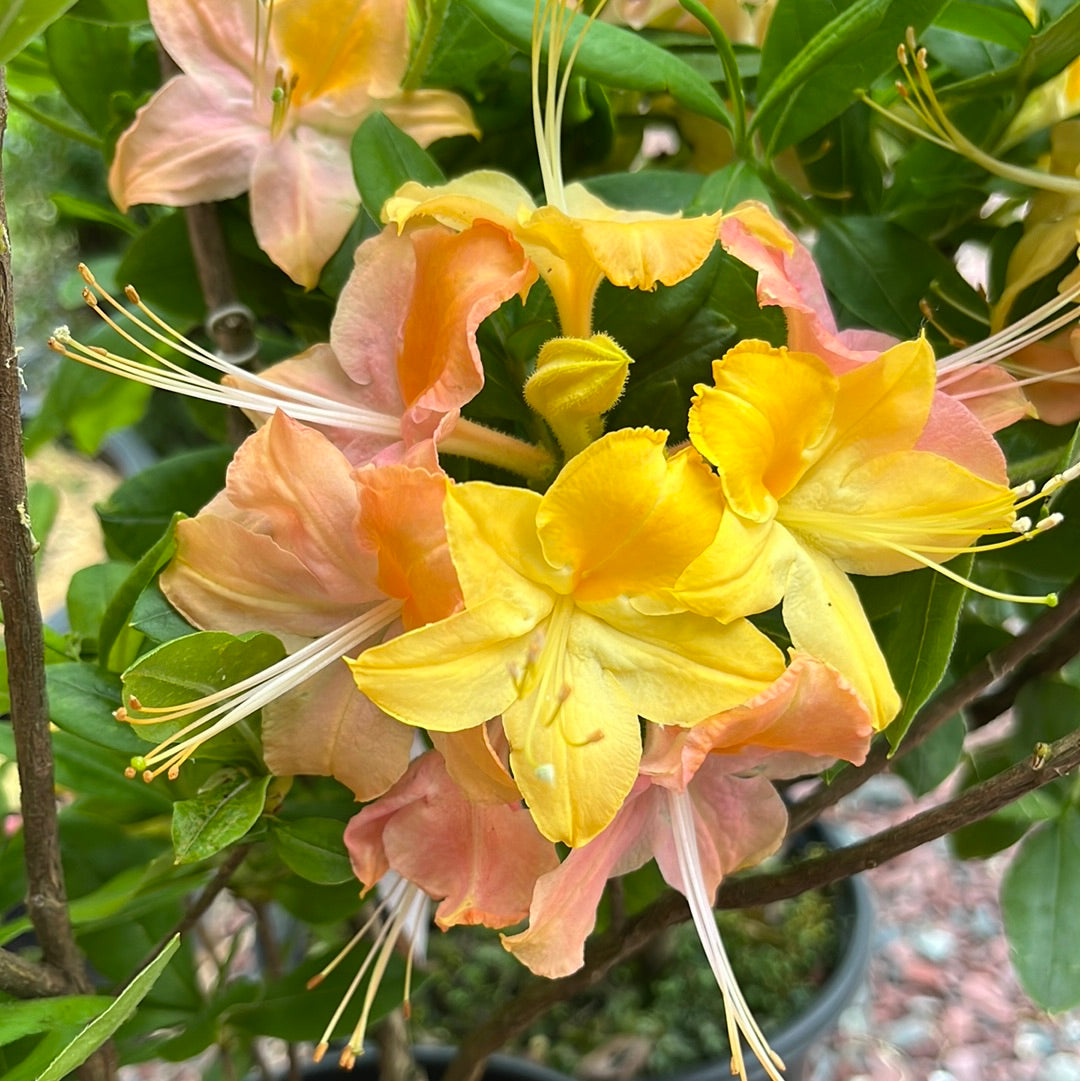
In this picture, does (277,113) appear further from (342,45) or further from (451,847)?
(451,847)

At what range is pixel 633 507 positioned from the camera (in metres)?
0.37

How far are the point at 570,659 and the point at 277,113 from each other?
1.00ft

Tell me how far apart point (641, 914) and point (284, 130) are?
0.42 meters

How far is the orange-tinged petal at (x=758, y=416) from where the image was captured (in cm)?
37

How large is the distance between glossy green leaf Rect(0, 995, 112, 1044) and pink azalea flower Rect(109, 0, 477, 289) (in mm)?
320

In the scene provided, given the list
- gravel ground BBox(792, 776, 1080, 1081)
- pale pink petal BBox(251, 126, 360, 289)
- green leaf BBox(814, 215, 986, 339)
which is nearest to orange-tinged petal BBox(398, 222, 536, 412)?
pale pink petal BBox(251, 126, 360, 289)

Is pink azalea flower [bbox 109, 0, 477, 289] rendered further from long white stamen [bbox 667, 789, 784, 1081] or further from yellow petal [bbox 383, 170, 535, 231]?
long white stamen [bbox 667, 789, 784, 1081]

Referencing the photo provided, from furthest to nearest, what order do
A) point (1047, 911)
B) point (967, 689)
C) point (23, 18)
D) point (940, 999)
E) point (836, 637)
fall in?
point (940, 999) < point (1047, 911) < point (967, 689) < point (836, 637) < point (23, 18)

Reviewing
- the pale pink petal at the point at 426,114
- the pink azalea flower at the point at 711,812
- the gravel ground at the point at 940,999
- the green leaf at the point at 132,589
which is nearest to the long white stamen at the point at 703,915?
the pink azalea flower at the point at 711,812

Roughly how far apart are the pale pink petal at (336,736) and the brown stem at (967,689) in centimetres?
20

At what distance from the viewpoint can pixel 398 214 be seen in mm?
423

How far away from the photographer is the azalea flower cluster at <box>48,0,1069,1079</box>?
0.37 m

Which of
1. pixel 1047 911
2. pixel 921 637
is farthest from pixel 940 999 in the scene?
pixel 921 637

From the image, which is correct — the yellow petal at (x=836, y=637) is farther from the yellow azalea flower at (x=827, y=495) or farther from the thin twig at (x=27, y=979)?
the thin twig at (x=27, y=979)
